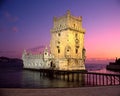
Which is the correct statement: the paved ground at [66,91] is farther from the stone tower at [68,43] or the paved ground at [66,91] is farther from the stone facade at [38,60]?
the stone facade at [38,60]

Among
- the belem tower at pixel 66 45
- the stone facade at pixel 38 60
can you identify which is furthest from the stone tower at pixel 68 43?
the stone facade at pixel 38 60

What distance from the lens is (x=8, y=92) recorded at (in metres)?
7.29

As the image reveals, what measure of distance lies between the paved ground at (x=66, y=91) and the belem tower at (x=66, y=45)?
26320 millimetres

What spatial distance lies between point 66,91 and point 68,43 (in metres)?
27.8

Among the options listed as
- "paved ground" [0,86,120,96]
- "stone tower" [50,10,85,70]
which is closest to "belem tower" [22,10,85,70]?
"stone tower" [50,10,85,70]

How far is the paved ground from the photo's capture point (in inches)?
288

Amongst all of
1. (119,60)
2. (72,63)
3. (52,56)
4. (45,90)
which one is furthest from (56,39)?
(119,60)

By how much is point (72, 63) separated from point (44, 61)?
10714 mm

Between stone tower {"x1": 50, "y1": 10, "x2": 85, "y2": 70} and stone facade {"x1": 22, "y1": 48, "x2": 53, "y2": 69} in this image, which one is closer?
stone tower {"x1": 50, "y1": 10, "x2": 85, "y2": 70}

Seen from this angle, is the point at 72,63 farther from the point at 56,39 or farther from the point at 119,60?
the point at 119,60

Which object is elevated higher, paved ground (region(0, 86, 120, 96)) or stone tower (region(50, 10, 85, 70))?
stone tower (region(50, 10, 85, 70))

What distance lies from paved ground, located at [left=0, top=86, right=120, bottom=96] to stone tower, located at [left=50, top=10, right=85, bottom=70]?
26.3m

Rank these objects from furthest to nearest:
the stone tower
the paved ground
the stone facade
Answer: the stone facade < the stone tower < the paved ground

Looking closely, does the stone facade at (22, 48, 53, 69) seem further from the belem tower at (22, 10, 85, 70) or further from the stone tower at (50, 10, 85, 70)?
the stone tower at (50, 10, 85, 70)
